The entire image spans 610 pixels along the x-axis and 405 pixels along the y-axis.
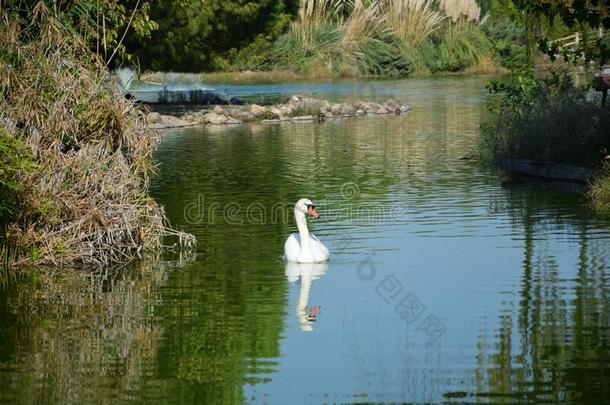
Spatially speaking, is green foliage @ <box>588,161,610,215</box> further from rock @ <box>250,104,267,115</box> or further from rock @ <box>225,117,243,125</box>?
rock @ <box>250,104,267,115</box>

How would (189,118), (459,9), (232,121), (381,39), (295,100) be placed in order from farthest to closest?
(459,9), (381,39), (295,100), (232,121), (189,118)

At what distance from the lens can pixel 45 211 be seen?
1667cm

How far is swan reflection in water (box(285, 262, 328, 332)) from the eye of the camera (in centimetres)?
1389

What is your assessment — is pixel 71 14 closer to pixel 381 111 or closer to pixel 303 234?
pixel 303 234

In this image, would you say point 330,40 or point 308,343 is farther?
point 330,40

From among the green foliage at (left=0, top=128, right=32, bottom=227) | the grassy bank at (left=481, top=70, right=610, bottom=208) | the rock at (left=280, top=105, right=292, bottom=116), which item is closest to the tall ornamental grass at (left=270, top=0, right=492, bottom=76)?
the rock at (left=280, top=105, right=292, bottom=116)

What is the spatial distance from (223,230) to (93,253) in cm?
318

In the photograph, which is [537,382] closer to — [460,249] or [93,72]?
[460,249]

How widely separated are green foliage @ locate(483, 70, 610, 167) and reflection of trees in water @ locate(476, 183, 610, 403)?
20.9 ft

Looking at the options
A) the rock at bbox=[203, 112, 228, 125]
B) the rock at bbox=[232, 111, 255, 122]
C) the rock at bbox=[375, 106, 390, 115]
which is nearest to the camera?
the rock at bbox=[203, 112, 228, 125]

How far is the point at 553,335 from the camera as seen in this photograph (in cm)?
1288

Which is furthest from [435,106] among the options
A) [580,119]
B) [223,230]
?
[223,230]

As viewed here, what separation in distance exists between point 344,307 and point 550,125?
1282 cm

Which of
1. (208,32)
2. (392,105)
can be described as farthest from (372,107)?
(208,32)
